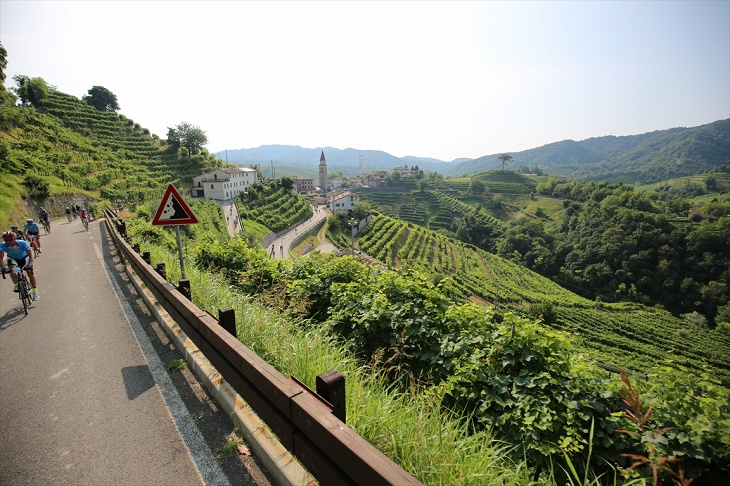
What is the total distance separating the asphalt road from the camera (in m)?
2.52

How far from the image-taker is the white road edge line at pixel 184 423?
7.91 feet

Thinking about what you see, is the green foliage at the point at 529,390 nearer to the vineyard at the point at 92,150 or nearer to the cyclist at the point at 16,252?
the cyclist at the point at 16,252

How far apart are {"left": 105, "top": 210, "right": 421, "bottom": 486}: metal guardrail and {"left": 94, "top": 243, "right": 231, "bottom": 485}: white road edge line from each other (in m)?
0.55

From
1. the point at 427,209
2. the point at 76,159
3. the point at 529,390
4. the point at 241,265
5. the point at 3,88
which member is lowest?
the point at 427,209

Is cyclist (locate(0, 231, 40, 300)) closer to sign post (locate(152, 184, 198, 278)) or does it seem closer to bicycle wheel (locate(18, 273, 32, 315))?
bicycle wheel (locate(18, 273, 32, 315))

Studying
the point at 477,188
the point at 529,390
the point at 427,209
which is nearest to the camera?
the point at 529,390

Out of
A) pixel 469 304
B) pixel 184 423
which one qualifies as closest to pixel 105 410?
pixel 184 423

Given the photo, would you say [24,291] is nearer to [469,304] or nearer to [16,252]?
[16,252]

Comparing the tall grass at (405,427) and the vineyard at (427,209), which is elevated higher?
the tall grass at (405,427)

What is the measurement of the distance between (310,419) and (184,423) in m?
1.97

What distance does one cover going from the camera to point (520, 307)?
44.1 meters

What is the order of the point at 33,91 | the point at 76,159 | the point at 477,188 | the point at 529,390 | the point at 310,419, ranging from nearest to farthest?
the point at 310,419 < the point at 529,390 < the point at 76,159 < the point at 33,91 < the point at 477,188

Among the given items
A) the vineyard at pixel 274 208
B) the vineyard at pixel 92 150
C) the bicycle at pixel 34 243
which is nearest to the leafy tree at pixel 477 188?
the vineyard at pixel 274 208

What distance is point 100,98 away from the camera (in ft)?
261
